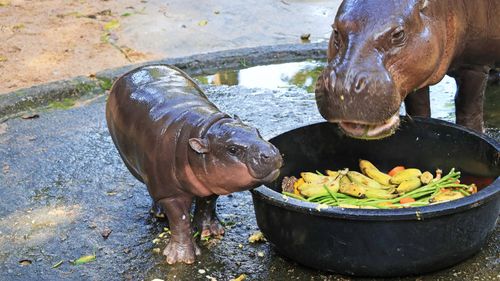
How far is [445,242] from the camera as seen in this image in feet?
9.44

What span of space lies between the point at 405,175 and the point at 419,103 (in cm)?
71

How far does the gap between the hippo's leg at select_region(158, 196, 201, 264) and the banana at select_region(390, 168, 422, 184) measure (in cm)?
96

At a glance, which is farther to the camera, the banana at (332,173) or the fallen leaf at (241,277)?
the banana at (332,173)

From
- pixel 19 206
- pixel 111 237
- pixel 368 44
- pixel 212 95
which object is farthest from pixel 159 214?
pixel 212 95

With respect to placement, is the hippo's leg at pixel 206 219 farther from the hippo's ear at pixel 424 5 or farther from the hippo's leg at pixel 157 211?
the hippo's ear at pixel 424 5

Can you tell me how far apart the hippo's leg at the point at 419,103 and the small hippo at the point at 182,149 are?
1202 millimetres

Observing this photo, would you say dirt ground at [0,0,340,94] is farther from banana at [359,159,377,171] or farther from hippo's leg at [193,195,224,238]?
banana at [359,159,377,171]

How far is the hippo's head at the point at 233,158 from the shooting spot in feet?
9.70

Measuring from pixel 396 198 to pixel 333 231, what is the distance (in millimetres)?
557

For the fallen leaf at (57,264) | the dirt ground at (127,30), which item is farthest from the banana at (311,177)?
the dirt ground at (127,30)

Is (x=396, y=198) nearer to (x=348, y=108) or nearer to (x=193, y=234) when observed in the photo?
(x=348, y=108)

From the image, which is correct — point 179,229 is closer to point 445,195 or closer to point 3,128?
point 445,195

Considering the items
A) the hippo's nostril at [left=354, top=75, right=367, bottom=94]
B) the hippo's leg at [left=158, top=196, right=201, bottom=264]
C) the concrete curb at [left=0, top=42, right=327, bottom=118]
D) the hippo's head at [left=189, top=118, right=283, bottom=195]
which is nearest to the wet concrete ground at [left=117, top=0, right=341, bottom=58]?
the concrete curb at [left=0, top=42, right=327, bottom=118]

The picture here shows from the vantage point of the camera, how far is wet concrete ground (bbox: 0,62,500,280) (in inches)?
126
